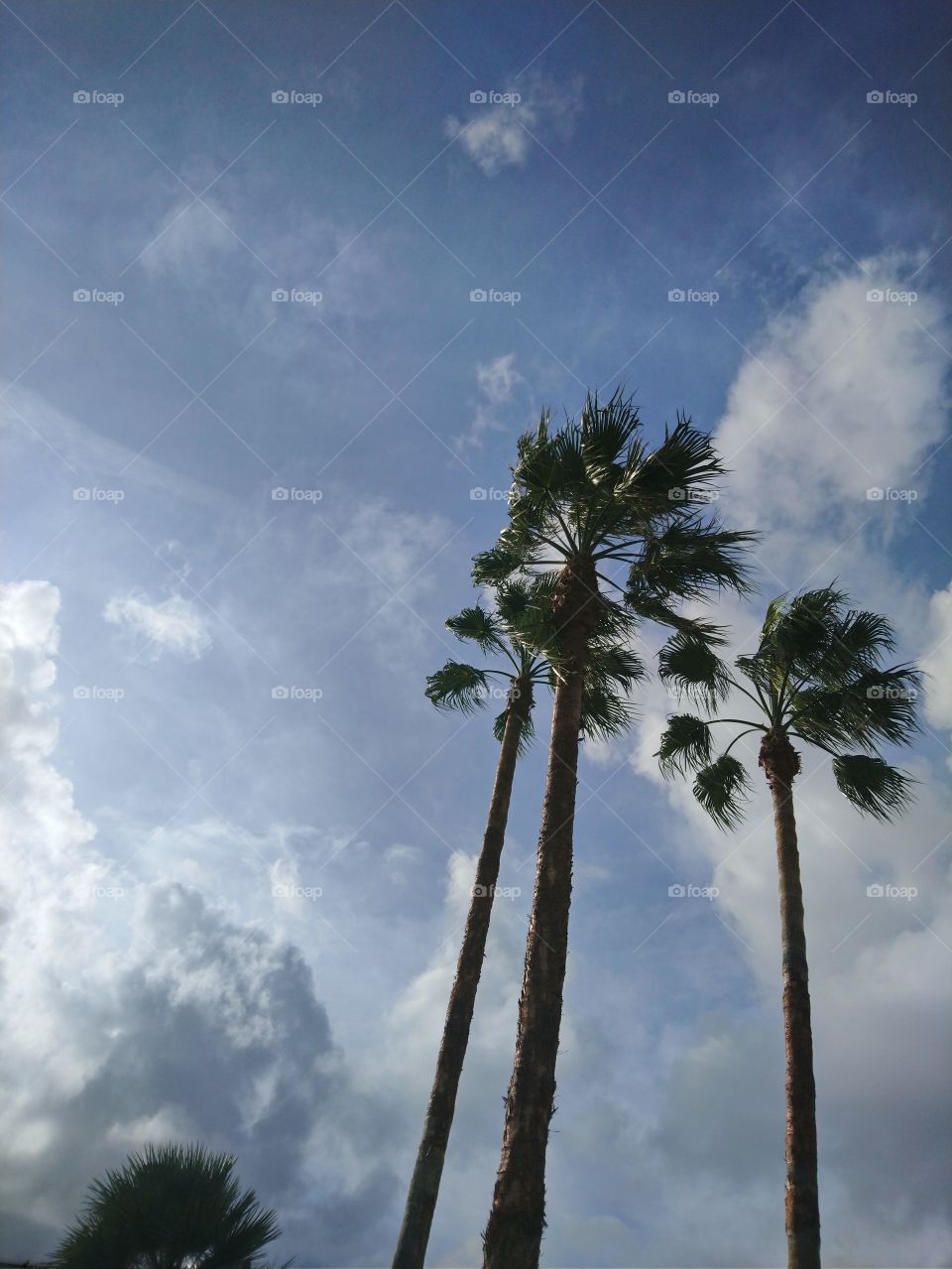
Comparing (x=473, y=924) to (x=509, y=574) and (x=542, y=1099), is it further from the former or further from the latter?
(x=509, y=574)

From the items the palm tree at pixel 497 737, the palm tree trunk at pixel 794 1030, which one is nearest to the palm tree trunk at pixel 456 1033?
the palm tree at pixel 497 737

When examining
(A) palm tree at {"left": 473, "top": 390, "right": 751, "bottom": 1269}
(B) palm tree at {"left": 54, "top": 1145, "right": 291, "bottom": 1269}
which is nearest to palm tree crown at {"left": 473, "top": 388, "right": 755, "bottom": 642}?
(A) palm tree at {"left": 473, "top": 390, "right": 751, "bottom": 1269}

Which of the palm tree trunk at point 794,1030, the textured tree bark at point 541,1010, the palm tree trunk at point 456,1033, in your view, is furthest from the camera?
the palm tree trunk at point 456,1033

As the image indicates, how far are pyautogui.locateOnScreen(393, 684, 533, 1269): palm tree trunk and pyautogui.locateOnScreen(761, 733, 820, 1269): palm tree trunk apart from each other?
4816mm

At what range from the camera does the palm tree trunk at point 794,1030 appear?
10.3 m

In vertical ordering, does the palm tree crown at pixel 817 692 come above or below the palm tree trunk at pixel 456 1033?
above

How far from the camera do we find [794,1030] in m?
11.8

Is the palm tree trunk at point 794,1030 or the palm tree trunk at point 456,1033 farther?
the palm tree trunk at point 456,1033

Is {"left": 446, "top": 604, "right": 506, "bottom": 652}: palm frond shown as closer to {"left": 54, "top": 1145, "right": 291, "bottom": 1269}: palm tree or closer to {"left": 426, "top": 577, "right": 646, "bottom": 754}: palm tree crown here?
{"left": 426, "top": 577, "right": 646, "bottom": 754}: palm tree crown

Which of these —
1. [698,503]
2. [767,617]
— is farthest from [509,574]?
[767,617]

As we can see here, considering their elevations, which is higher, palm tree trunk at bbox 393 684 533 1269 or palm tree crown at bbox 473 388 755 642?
palm tree crown at bbox 473 388 755 642

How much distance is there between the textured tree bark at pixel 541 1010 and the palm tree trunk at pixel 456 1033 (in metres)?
3.61

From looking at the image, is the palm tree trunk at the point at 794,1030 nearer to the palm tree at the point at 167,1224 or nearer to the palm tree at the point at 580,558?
the palm tree at the point at 580,558

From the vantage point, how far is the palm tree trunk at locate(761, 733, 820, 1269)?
10305 millimetres
